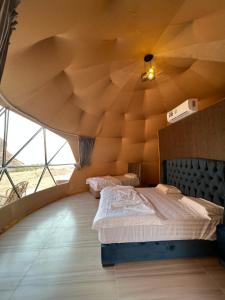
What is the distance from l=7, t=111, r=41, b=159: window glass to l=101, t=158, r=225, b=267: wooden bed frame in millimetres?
3721

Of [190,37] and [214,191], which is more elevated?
[190,37]

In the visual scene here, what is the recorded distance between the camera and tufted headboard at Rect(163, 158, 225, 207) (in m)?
2.55

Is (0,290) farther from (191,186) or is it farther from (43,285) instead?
(191,186)

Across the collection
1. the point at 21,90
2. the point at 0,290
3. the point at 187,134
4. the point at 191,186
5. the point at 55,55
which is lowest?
the point at 0,290

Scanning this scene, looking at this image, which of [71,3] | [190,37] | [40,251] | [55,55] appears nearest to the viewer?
[71,3]

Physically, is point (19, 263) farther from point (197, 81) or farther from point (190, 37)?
point (197, 81)

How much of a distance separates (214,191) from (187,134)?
1.20 meters

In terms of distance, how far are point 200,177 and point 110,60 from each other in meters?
2.85

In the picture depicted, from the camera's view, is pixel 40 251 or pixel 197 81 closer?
pixel 40 251

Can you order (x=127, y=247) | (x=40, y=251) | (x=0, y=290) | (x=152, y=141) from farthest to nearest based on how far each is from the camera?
(x=152, y=141), (x=40, y=251), (x=127, y=247), (x=0, y=290)

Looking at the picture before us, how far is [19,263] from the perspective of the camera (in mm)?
2361

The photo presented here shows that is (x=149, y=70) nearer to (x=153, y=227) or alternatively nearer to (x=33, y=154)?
(x=153, y=227)

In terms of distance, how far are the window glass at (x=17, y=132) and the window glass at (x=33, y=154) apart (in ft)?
0.66

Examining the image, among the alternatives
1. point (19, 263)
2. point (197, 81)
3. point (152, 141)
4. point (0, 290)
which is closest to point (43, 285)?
point (0, 290)
